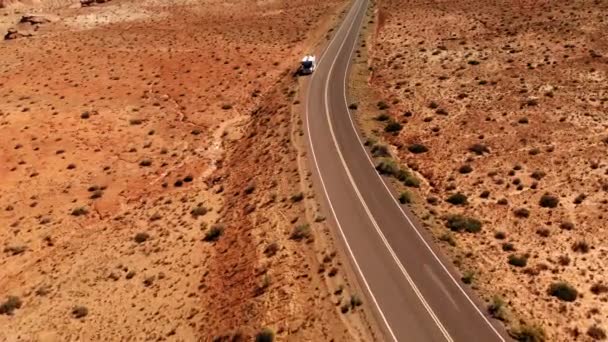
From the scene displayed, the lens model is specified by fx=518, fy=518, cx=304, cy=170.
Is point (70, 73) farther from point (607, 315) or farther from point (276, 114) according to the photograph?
point (607, 315)

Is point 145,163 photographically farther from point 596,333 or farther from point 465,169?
point 596,333

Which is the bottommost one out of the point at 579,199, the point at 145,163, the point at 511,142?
the point at 145,163

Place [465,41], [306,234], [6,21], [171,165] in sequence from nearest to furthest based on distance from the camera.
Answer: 1. [306,234]
2. [171,165]
3. [465,41]
4. [6,21]

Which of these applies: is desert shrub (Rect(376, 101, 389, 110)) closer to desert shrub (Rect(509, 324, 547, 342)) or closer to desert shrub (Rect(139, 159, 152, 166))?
desert shrub (Rect(139, 159, 152, 166))

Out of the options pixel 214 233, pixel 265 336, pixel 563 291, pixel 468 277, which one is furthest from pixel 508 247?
pixel 214 233

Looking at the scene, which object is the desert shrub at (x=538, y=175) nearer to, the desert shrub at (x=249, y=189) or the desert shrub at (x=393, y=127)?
the desert shrub at (x=393, y=127)

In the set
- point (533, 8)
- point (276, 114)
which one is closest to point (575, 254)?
point (276, 114)
